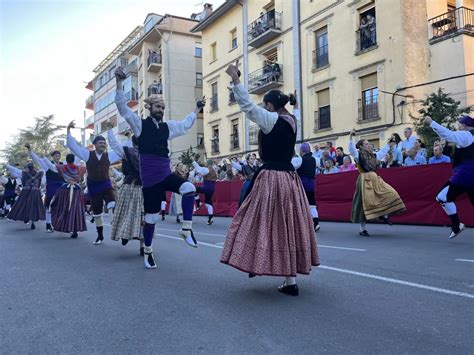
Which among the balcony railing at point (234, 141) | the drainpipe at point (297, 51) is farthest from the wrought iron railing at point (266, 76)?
the balcony railing at point (234, 141)

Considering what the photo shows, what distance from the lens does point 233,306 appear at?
374 centimetres

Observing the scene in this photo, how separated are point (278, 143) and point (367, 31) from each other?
1790cm

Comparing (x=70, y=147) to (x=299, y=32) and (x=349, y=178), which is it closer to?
(x=349, y=178)

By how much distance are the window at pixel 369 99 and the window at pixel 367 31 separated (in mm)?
1396

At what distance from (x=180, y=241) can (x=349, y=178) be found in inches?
217

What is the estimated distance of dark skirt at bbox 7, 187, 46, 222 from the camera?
472 inches

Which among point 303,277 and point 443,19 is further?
point 443,19

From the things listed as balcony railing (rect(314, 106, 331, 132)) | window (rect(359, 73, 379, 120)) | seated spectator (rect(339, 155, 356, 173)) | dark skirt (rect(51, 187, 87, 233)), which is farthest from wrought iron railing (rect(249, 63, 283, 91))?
dark skirt (rect(51, 187, 87, 233))

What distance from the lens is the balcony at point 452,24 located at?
17966 mm

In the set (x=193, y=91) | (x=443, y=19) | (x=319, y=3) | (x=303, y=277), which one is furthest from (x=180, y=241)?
(x=193, y=91)

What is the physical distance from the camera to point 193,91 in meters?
37.2

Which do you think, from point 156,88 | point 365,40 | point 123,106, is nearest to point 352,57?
point 365,40

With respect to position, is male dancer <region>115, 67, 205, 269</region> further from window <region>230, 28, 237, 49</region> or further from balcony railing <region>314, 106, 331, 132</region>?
window <region>230, 28, 237, 49</region>

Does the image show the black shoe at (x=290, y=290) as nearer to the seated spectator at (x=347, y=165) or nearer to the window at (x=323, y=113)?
the seated spectator at (x=347, y=165)
